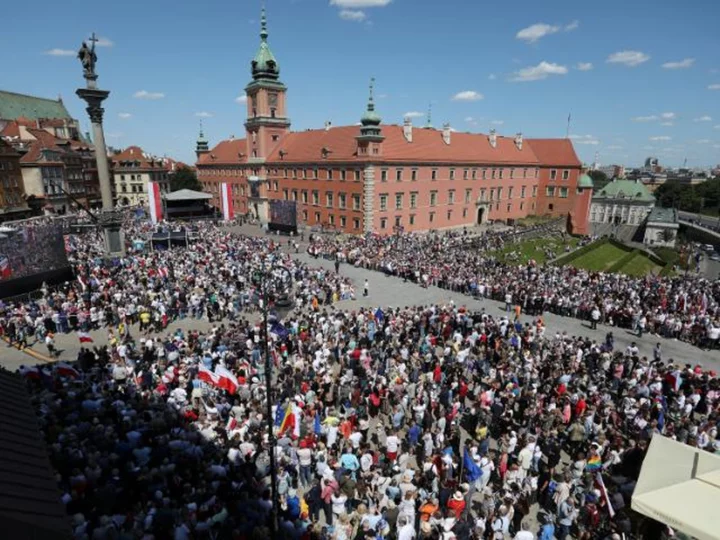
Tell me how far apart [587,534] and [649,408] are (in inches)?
236

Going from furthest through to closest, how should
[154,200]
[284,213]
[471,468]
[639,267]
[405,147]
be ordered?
[405,147], [284,213], [639,267], [154,200], [471,468]

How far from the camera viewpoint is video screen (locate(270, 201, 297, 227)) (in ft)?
154

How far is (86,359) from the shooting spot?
16.4 meters

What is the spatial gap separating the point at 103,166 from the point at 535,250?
42.3m

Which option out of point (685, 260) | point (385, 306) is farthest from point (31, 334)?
point (685, 260)

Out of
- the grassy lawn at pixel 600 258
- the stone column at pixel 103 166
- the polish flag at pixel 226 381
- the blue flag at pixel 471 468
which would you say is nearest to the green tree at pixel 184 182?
the stone column at pixel 103 166


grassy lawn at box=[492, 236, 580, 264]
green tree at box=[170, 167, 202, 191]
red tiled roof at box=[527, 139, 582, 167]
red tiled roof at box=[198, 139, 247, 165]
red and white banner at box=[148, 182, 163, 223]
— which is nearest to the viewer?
grassy lawn at box=[492, 236, 580, 264]

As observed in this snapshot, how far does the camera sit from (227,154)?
249 feet

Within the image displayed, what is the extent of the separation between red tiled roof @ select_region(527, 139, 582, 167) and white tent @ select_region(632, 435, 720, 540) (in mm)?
68868

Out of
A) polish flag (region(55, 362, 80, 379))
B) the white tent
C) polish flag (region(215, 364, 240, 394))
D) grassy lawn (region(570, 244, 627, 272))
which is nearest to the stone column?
polish flag (region(55, 362, 80, 379))

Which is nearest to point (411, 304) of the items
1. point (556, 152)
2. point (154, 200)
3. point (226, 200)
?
point (154, 200)

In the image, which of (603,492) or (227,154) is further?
(227,154)

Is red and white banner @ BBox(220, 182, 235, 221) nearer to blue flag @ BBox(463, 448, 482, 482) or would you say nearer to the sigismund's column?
the sigismund's column

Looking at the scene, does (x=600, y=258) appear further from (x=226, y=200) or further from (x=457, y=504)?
(x=457, y=504)
